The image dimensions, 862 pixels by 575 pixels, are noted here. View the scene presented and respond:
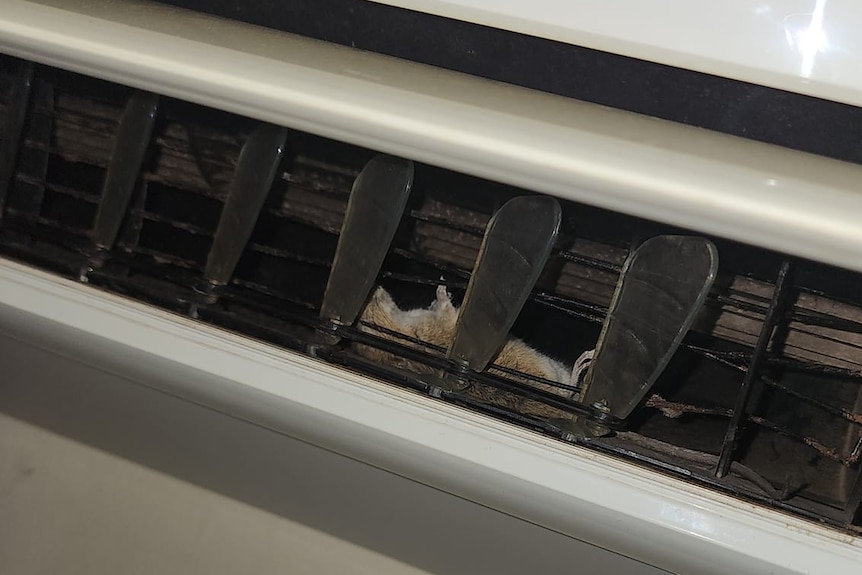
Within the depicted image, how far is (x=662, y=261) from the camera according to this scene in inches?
21.8

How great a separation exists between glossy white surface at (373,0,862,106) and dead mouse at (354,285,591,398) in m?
0.30

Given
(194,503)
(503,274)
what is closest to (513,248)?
(503,274)

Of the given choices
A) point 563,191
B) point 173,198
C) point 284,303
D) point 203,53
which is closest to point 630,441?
point 563,191

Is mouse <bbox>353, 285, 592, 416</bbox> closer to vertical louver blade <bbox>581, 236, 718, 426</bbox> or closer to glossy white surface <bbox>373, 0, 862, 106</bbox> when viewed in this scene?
vertical louver blade <bbox>581, 236, 718, 426</bbox>

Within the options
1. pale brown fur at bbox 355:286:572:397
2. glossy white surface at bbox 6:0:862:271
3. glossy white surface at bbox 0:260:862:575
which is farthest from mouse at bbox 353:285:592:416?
glossy white surface at bbox 6:0:862:271

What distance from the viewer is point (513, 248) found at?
0.59 m

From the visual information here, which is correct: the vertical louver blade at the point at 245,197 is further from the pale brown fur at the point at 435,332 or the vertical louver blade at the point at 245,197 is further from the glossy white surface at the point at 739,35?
the glossy white surface at the point at 739,35

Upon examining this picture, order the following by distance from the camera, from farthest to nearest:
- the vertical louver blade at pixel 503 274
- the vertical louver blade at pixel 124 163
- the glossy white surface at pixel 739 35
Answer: the vertical louver blade at pixel 124 163 < the vertical louver blade at pixel 503 274 < the glossy white surface at pixel 739 35

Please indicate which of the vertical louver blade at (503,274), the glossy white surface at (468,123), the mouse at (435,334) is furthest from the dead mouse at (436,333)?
the glossy white surface at (468,123)

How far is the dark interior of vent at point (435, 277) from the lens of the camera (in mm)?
606

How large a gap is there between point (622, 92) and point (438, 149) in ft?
0.55

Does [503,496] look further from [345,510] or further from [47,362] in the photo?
[47,362]

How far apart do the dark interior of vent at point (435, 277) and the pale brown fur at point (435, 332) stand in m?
0.03

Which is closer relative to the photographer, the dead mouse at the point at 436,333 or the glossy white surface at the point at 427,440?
the glossy white surface at the point at 427,440
